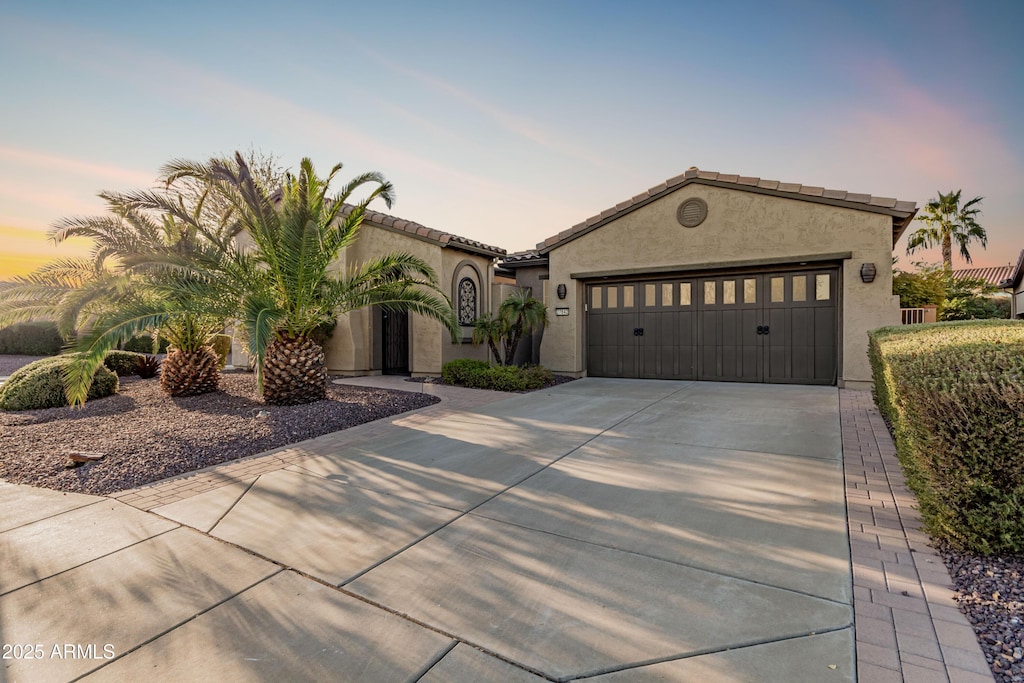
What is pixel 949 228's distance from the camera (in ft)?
79.8

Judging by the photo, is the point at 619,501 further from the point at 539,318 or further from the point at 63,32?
the point at 63,32

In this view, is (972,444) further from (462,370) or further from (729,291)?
(462,370)

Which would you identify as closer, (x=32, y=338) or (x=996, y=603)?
(x=996, y=603)

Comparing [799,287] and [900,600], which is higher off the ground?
[799,287]

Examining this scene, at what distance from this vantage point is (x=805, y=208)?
32.1 feet

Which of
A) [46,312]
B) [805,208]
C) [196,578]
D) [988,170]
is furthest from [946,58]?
[46,312]

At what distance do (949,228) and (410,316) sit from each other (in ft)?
92.3

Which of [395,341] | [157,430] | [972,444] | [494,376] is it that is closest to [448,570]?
[972,444]

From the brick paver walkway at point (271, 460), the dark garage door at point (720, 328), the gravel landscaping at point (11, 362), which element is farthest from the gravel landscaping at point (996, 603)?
the gravel landscaping at point (11, 362)

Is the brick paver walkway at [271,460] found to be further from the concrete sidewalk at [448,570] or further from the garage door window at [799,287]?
the garage door window at [799,287]

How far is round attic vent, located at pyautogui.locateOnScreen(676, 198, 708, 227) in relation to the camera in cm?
1062

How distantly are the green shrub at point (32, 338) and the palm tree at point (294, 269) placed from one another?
55.2 ft

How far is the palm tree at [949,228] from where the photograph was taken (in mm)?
23688

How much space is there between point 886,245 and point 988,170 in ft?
24.0
